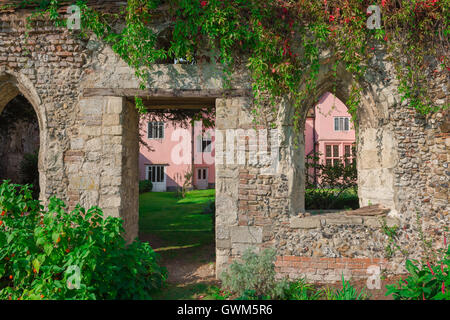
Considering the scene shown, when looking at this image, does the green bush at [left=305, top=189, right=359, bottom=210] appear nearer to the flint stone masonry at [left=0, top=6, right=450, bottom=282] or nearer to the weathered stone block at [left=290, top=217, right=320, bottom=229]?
the flint stone masonry at [left=0, top=6, right=450, bottom=282]

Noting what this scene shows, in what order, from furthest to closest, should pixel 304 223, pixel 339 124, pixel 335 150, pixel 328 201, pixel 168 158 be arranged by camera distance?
1. pixel 168 158
2. pixel 335 150
3. pixel 339 124
4. pixel 328 201
5. pixel 304 223

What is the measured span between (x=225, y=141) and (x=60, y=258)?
2.66 m

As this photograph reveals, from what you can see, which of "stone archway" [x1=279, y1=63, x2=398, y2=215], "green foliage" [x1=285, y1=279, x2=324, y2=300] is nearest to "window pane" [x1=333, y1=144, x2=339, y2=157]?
"stone archway" [x1=279, y1=63, x2=398, y2=215]

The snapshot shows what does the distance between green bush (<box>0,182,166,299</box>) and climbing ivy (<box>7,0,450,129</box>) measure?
206cm

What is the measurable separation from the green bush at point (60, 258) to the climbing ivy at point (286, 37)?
2063 mm

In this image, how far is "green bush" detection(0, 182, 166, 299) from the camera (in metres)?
2.82

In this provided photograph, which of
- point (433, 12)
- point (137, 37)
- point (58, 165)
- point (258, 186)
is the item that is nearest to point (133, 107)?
point (137, 37)

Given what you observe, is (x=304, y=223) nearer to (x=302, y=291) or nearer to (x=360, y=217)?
(x=360, y=217)

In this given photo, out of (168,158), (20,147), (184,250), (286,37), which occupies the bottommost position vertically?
(184,250)

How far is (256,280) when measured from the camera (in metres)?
3.50

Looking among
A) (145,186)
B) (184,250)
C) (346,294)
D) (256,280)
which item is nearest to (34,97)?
(184,250)

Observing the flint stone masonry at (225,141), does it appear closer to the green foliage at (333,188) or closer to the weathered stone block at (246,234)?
the weathered stone block at (246,234)

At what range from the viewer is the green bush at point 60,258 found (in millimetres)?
2816

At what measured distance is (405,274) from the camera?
409 cm
